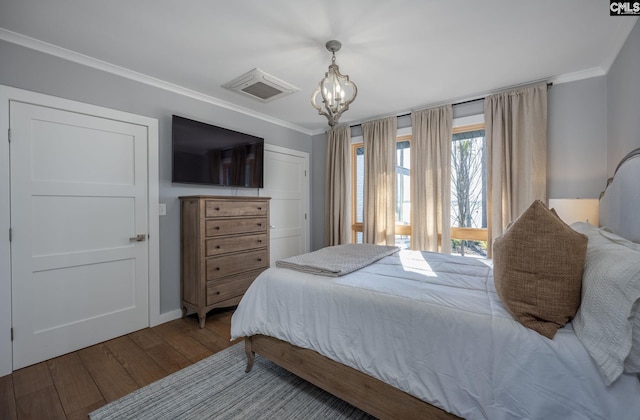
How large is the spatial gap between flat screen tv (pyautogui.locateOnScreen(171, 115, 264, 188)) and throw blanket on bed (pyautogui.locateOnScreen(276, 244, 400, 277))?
5.41 ft

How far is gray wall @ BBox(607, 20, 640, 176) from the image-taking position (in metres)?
1.87

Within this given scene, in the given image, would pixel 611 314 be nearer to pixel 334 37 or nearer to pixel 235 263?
pixel 334 37

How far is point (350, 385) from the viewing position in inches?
57.5

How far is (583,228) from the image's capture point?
1.84 m

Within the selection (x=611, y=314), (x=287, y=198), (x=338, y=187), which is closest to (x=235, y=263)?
(x=287, y=198)

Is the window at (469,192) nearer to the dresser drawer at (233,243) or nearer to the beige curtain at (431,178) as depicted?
the beige curtain at (431,178)

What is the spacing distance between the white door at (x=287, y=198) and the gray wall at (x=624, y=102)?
11.7ft

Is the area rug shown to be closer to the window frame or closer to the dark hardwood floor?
the dark hardwood floor

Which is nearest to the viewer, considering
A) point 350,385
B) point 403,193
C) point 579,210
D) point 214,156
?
point 350,385

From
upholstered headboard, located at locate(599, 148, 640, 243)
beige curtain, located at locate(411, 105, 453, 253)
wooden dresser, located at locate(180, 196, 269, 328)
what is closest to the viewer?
upholstered headboard, located at locate(599, 148, 640, 243)

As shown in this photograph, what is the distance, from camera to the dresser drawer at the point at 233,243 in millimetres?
2840

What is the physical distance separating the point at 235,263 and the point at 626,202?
10.5ft

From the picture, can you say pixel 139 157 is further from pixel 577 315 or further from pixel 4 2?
pixel 577 315

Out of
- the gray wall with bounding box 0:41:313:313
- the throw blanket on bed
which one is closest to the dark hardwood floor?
the gray wall with bounding box 0:41:313:313
